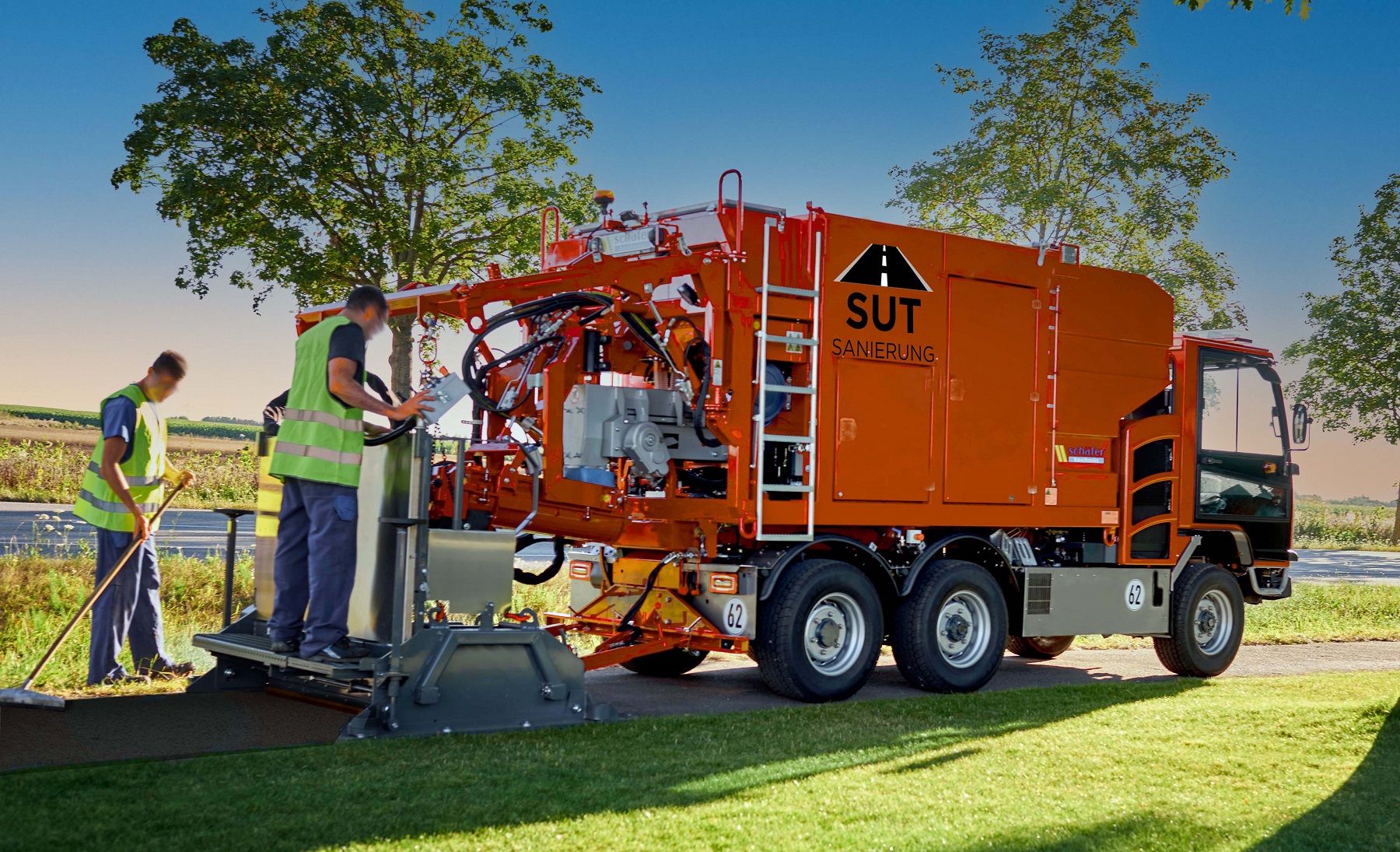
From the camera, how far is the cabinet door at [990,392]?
30.9 feet

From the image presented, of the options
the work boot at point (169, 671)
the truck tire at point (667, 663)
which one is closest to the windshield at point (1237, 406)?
the truck tire at point (667, 663)

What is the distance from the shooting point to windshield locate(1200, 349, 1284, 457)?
11.3 m

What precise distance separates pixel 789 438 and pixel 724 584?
101 centimetres

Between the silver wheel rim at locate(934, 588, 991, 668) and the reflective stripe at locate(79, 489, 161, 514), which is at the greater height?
the reflective stripe at locate(79, 489, 161, 514)

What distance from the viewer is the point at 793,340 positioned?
332 inches

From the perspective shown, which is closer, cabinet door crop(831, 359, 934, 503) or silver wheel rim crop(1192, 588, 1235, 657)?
cabinet door crop(831, 359, 934, 503)

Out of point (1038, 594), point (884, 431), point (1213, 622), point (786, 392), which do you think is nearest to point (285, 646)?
point (786, 392)

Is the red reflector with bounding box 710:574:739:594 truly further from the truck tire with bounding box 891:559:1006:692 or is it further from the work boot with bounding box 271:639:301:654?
the work boot with bounding box 271:639:301:654

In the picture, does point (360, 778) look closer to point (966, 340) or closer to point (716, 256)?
point (716, 256)

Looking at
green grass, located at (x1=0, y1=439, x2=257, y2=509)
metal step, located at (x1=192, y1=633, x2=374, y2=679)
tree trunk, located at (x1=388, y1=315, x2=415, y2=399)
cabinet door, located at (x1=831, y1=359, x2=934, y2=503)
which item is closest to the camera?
metal step, located at (x1=192, y1=633, x2=374, y2=679)

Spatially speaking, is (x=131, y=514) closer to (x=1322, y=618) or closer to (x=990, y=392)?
(x=990, y=392)

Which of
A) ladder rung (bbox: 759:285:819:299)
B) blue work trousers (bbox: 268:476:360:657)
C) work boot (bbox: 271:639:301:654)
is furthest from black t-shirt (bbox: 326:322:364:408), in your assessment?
ladder rung (bbox: 759:285:819:299)

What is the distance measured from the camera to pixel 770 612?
8.39m

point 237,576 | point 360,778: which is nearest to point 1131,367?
point 360,778
